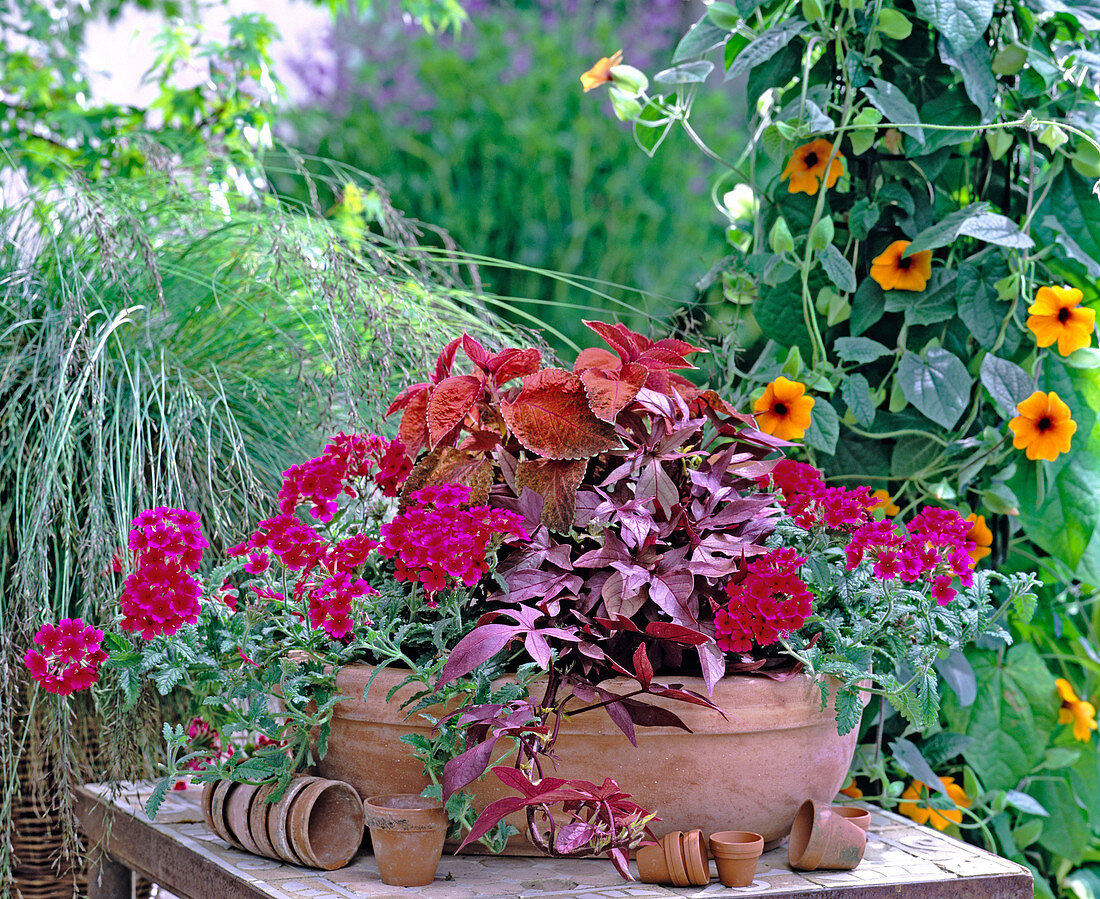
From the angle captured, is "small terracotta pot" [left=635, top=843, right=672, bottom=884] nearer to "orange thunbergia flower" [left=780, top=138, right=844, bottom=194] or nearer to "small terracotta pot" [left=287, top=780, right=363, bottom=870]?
"small terracotta pot" [left=287, top=780, right=363, bottom=870]

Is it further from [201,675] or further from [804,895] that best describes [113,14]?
[804,895]

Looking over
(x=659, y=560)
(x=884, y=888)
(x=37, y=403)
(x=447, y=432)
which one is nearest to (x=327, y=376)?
(x=37, y=403)

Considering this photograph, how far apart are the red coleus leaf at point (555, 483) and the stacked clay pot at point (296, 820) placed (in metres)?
0.26

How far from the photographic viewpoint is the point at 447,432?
0.77m

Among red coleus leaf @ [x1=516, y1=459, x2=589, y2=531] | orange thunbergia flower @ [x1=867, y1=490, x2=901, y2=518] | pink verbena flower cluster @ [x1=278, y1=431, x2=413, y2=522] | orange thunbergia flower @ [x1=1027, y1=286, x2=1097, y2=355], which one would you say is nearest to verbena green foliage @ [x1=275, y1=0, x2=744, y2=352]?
orange thunbergia flower @ [x1=867, y1=490, x2=901, y2=518]

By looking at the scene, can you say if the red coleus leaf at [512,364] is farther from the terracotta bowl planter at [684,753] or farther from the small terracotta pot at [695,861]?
the small terracotta pot at [695,861]

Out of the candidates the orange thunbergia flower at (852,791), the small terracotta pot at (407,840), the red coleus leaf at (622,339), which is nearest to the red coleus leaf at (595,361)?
the red coleus leaf at (622,339)

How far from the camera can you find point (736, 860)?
2.24 feet

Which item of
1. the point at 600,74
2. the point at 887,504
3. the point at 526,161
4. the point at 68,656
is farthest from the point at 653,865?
the point at 526,161

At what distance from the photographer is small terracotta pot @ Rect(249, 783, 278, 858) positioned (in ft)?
2.38

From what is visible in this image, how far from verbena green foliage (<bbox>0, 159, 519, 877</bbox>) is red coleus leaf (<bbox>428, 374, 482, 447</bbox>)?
0.30 meters

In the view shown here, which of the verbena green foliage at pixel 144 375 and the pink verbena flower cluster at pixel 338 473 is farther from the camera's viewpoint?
the verbena green foliage at pixel 144 375

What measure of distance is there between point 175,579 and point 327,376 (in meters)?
0.48

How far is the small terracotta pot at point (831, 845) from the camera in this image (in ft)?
2.34
